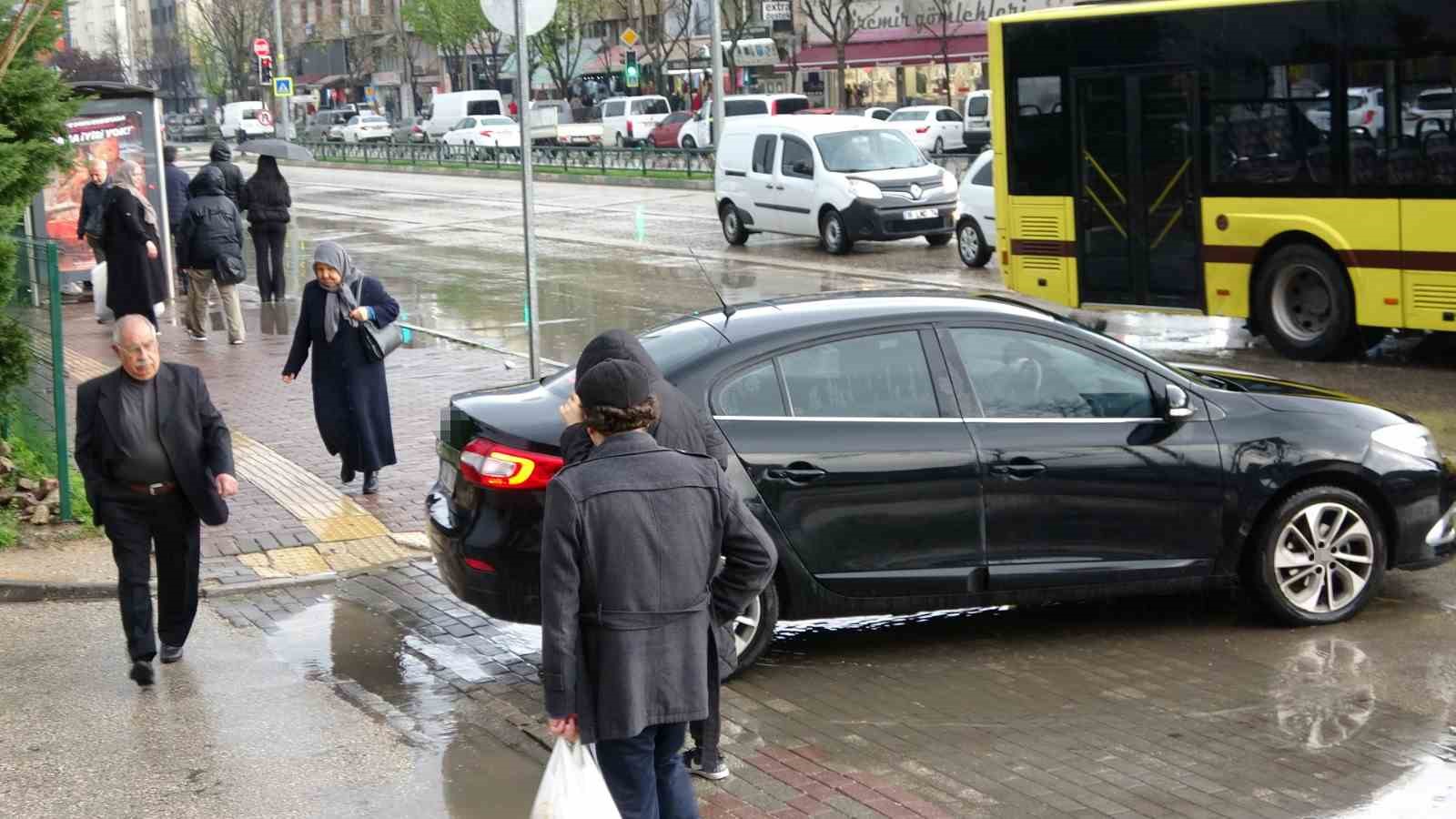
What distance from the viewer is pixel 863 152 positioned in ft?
81.3

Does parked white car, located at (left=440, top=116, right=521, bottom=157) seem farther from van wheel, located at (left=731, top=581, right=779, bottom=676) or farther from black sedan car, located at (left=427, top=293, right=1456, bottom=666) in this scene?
van wheel, located at (left=731, top=581, right=779, bottom=676)

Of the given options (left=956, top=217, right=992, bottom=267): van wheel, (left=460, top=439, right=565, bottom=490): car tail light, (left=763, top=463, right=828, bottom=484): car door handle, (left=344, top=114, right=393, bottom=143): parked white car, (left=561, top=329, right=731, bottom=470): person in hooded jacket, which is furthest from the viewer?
(left=344, top=114, right=393, bottom=143): parked white car

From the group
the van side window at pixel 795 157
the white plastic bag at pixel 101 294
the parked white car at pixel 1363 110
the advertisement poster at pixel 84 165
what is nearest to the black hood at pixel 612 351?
the parked white car at pixel 1363 110

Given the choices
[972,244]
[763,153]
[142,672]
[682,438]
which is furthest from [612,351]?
[763,153]

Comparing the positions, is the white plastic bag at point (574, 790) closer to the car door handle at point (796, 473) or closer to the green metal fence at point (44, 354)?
the car door handle at point (796, 473)

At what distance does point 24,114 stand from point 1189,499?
7.30 m

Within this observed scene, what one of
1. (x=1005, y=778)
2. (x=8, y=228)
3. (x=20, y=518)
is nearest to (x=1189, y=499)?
(x=1005, y=778)

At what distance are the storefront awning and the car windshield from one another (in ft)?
116

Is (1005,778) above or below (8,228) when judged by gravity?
below

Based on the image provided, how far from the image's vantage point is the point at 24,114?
10.8 metres

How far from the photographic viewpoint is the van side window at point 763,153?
25.5 metres

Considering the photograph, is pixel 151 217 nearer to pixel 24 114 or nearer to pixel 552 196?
pixel 24 114

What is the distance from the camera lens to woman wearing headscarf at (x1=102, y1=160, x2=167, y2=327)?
50.9ft

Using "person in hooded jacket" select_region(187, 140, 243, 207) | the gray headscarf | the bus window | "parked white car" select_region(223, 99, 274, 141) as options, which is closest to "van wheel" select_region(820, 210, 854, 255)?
"person in hooded jacket" select_region(187, 140, 243, 207)
